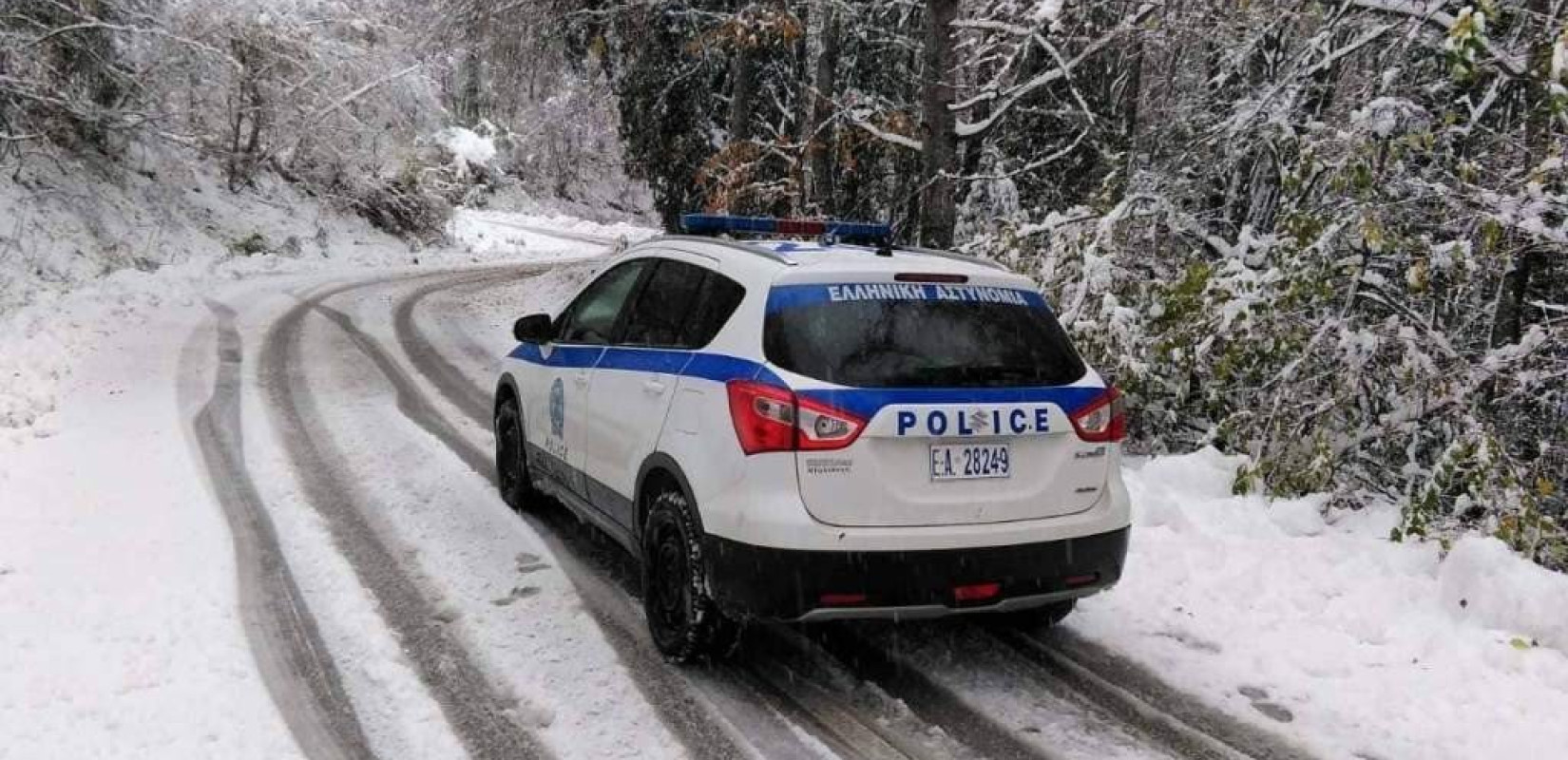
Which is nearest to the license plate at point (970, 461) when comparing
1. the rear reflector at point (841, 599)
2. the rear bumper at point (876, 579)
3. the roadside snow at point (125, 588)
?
the rear bumper at point (876, 579)

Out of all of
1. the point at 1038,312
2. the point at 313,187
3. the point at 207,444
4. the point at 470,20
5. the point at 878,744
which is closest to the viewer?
the point at 878,744

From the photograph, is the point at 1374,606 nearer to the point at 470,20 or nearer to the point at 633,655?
the point at 633,655

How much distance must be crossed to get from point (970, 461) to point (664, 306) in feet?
5.72

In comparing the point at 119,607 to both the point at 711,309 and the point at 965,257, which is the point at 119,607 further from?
the point at 965,257

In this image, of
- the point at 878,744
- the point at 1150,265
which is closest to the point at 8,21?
the point at 1150,265

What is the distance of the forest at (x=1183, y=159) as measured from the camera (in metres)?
6.03

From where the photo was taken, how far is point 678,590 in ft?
14.8

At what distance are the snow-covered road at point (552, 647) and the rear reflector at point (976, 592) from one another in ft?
1.57

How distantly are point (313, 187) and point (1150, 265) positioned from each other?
2231 centimetres

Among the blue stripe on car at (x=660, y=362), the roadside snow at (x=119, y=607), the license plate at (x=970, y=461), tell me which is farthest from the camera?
the blue stripe on car at (x=660, y=362)

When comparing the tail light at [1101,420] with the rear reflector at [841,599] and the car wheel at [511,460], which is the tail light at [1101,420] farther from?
the car wheel at [511,460]

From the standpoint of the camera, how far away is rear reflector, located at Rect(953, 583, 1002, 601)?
4.03 meters

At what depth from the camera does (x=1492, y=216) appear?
5.52 metres

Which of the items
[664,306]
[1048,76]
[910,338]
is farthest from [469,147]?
[910,338]
